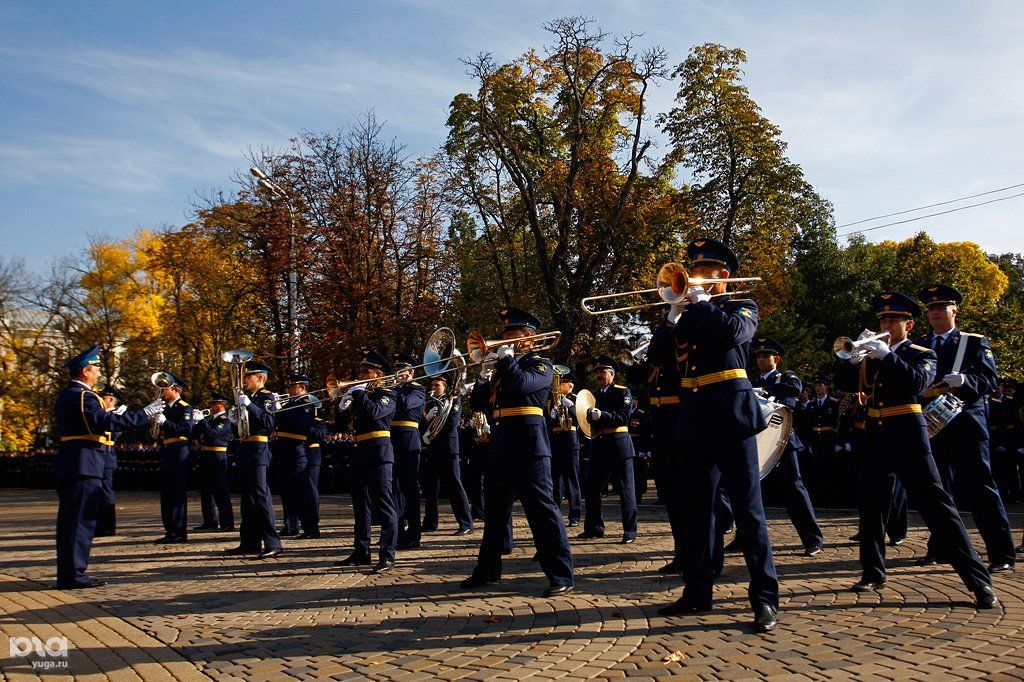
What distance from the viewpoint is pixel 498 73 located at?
2686cm

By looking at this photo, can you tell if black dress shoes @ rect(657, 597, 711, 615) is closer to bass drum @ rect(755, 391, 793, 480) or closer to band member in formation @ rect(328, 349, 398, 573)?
bass drum @ rect(755, 391, 793, 480)

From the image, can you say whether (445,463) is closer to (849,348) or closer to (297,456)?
(297,456)

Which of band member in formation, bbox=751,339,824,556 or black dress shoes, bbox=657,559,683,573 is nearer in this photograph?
black dress shoes, bbox=657,559,683,573

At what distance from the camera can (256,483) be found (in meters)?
9.72

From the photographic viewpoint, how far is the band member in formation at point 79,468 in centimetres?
807

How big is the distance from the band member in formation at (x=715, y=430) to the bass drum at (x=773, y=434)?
167cm

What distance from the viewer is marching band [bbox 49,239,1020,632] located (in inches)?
227

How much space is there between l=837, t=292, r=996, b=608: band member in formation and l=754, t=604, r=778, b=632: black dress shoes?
1.45m

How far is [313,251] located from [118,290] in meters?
19.4

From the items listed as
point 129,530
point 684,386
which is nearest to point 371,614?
point 684,386

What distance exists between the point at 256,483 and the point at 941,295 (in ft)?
24.8

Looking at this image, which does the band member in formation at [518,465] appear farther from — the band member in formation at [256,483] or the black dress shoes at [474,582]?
the band member in formation at [256,483]

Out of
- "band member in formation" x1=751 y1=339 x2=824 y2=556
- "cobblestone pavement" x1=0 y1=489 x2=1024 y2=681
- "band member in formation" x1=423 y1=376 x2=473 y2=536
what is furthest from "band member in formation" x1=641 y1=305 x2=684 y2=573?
"band member in formation" x1=423 y1=376 x2=473 y2=536

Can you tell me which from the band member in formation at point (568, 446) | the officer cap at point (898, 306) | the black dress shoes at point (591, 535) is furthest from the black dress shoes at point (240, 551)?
the officer cap at point (898, 306)
